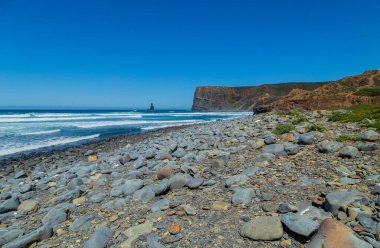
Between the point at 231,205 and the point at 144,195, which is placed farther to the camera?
the point at 144,195

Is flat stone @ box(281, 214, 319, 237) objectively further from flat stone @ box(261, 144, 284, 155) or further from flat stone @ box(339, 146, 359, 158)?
flat stone @ box(261, 144, 284, 155)

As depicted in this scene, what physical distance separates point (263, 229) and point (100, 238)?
1621 millimetres

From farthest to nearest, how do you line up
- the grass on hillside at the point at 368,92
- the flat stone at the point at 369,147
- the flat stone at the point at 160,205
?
1. the grass on hillside at the point at 368,92
2. the flat stone at the point at 369,147
3. the flat stone at the point at 160,205

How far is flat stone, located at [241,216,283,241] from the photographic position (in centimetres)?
221

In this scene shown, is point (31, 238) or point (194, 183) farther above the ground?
point (194, 183)

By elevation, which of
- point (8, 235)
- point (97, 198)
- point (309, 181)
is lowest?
point (8, 235)

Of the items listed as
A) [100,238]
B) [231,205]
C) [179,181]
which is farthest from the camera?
[179,181]

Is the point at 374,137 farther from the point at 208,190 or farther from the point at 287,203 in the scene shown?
the point at 208,190

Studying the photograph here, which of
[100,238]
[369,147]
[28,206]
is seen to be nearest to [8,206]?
[28,206]

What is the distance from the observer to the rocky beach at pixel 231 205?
224 cm

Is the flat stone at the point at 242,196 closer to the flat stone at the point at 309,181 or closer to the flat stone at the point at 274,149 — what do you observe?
the flat stone at the point at 309,181

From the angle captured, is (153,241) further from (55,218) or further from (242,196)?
(55,218)

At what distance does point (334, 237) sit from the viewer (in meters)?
1.95

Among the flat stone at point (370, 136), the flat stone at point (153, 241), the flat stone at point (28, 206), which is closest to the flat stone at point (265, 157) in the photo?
the flat stone at point (370, 136)
